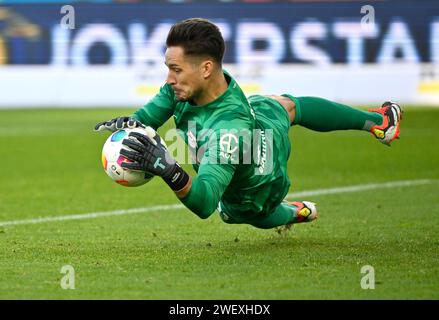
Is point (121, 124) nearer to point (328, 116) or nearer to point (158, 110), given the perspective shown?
point (158, 110)

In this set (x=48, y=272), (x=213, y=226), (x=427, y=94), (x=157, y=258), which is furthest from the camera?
(x=427, y=94)

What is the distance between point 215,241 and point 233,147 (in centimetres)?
168

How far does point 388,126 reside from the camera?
8.31 metres

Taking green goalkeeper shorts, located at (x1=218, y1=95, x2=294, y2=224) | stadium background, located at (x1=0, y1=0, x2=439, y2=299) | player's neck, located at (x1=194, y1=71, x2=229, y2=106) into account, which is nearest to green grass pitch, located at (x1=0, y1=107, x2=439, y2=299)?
stadium background, located at (x1=0, y1=0, x2=439, y2=299)

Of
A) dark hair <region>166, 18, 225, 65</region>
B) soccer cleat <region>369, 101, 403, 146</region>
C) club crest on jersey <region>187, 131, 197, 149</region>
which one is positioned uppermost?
dark hair <region>166, 18, 225, 65</region>

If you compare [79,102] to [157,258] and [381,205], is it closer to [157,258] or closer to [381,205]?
[381,205]

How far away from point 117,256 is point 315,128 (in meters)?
1.97

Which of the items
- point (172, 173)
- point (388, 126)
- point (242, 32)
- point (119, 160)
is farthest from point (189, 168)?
point (242, 32)

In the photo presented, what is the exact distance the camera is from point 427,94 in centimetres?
2069

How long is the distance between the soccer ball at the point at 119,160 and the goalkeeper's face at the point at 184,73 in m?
0.51

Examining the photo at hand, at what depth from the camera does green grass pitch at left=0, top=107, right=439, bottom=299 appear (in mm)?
6207

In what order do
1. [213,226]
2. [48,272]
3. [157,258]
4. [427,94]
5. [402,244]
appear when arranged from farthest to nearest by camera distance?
[427,94]
[213,226]
[402,244]
[157,258]
[48,272]

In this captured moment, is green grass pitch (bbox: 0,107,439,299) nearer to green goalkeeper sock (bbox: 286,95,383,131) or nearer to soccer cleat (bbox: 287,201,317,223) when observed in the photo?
soccer cleat (bbox: 287,201,317,223)
